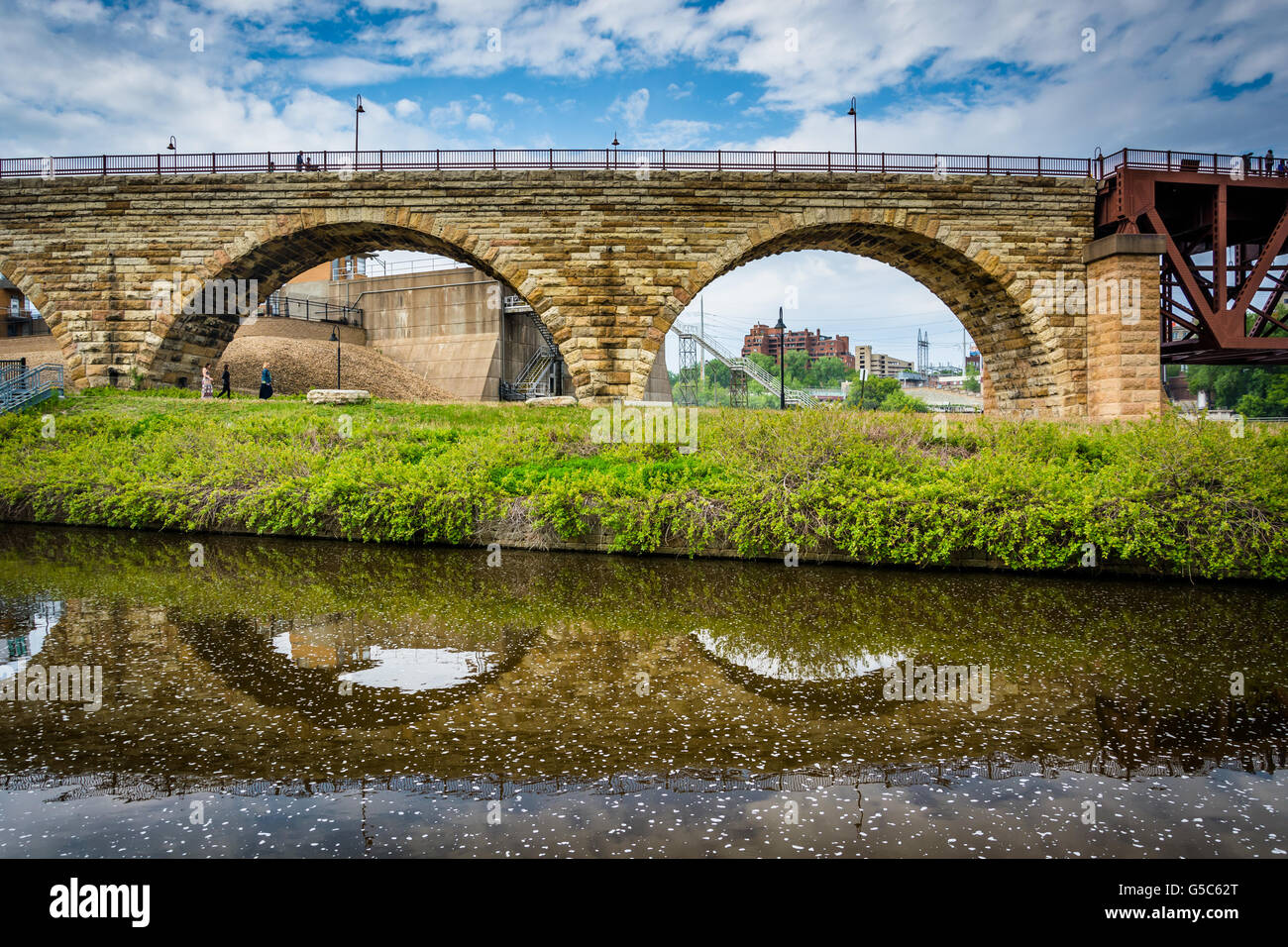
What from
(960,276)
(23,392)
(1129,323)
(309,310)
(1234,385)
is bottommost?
(23,392)

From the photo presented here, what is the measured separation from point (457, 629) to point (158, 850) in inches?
138

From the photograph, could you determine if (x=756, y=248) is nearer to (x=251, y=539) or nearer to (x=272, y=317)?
(x=251, y=539)

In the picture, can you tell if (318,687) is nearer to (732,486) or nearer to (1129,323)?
(732,486)

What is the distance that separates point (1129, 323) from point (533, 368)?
22.8m

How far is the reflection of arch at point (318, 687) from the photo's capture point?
180 inches

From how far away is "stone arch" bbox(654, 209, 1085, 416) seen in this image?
2042 centimetres

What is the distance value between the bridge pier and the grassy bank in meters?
7.57

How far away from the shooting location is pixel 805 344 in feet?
477

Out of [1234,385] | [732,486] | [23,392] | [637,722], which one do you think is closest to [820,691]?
[637,722]

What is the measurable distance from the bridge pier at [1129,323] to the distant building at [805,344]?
9842 cm

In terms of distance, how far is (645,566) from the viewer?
9.75 meters

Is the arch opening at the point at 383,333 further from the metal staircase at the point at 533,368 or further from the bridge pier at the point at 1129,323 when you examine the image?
the bridge pier at the point at 1129,323

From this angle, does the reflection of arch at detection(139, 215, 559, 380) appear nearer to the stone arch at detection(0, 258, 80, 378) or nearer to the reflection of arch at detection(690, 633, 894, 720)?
the stone arch at detection(0, 258, 80, 378)
